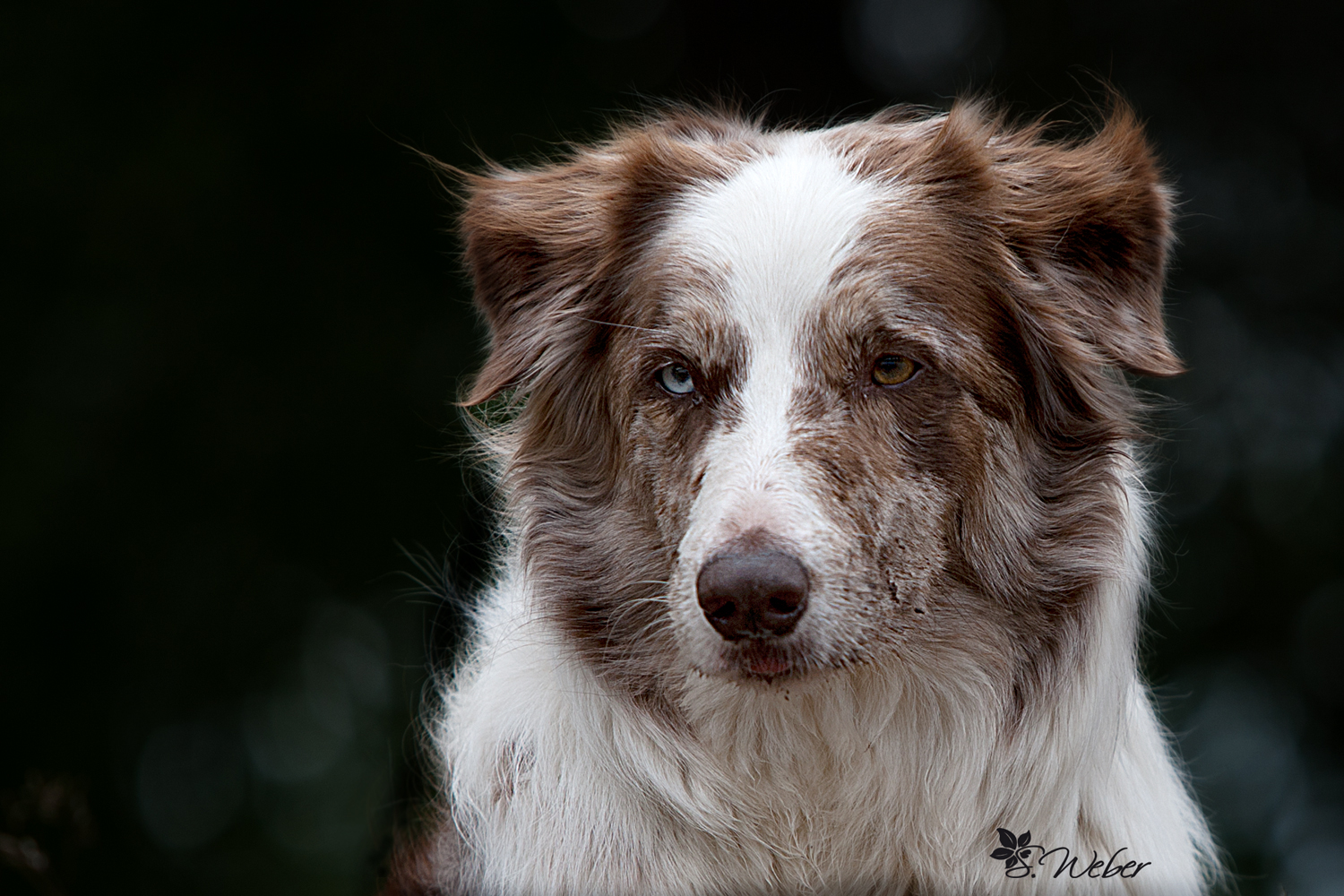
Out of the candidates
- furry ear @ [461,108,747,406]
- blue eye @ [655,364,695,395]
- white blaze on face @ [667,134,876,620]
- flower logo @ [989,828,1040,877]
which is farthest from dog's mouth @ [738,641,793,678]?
furry ear @ [461,108,747,406]

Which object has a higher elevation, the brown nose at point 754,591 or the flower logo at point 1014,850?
the brown nose at point 754,591

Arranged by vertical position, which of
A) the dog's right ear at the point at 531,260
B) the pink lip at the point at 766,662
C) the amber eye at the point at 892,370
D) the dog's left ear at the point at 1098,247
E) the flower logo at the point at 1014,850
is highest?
the dog's left ear at the point at 1098,247

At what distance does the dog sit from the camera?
3.45 meters

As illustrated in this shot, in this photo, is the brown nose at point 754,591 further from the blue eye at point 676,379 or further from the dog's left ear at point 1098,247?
the dog's left ear at point 1098,247

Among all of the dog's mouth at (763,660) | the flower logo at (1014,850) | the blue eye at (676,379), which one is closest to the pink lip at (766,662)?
the dog's mouth at (763,660)

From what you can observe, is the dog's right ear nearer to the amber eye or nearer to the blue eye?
the blue eye

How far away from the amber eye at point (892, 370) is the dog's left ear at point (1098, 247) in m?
0.53

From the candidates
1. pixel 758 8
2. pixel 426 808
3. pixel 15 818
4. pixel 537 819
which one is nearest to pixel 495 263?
pixel 537 819

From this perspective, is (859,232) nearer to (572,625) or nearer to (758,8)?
(572,625)

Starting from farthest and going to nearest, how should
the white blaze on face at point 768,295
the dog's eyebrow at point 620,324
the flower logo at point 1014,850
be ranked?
the dog's eyebrow at point 620,324
the flower logo at point 1014,850
the white blaze on face at point 768,295

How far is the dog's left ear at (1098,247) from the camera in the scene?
148 inches

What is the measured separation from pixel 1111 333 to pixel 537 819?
238 cm

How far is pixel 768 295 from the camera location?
11.4ft

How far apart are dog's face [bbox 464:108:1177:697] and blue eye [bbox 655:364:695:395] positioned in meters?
0.01
